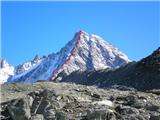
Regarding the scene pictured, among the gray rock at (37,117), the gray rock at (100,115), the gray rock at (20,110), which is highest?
the gray rock at (20,110)

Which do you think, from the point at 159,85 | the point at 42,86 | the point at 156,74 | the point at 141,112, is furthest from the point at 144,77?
the point at 141,112

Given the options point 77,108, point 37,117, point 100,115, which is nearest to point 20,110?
point 37,117

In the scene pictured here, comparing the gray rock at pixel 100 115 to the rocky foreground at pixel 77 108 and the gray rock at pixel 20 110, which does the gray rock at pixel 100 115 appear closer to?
the rocky foreground at pixel 77 108

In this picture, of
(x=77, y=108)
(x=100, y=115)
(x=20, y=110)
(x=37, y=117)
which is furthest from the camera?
(x=77, y=108)

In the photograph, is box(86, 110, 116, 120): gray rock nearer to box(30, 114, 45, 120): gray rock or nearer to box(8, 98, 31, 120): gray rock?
box(30, 114, 45, 120): gray rock

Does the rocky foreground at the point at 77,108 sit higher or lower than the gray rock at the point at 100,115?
higher

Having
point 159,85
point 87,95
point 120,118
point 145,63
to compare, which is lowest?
point 120,118

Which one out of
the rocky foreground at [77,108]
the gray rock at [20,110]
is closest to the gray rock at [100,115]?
the rocky foreground at [77,108]

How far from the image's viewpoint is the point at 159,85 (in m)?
77.3

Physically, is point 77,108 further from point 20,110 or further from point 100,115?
point 100,115

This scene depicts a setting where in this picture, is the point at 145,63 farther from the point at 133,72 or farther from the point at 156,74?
the point at 156,74

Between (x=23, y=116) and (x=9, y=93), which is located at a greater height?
(x=9, y=93)

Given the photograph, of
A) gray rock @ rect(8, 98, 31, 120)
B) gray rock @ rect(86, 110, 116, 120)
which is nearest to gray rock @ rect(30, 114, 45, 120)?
gray rock @ rect(8, 98, 31, 120)

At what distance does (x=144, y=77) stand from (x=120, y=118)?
60461 millimetres
